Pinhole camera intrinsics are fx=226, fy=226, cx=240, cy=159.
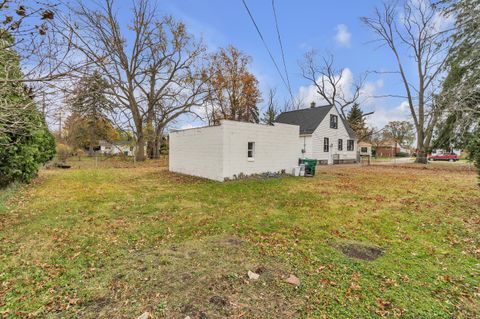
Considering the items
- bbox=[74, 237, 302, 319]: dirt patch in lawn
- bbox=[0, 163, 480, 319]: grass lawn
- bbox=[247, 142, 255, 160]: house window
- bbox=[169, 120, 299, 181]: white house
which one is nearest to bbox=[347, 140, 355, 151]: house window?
bbox=[169, 120, 299, 181]: white house

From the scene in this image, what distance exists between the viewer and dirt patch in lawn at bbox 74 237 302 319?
2260 mm

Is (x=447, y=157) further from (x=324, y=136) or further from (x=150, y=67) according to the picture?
(x=150, y=67)

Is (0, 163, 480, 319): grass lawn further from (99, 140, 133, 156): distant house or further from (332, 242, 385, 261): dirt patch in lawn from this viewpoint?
(99, 140, 133, 156): distant house

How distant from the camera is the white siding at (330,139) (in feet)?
66.3

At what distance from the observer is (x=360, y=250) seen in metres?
3.68

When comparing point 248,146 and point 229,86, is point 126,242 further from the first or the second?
point 229,86

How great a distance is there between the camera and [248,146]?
11.3 metres

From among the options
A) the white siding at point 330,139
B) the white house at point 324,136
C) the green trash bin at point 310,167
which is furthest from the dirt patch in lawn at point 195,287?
the white siding at point 330,139

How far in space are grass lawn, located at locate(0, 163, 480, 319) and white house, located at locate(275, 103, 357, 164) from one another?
1364 cm

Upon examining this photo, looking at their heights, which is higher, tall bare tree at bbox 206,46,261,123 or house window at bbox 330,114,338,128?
tall bare tree at bbox 206,46,261,123

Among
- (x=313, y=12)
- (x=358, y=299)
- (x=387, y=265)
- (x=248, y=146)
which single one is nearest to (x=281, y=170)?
(x=248, y=146)

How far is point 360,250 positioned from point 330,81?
29.5 metres

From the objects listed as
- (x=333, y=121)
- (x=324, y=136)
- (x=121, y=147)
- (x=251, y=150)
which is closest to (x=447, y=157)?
(x=333, y=121)

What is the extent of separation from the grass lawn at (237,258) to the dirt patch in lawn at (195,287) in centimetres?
1
